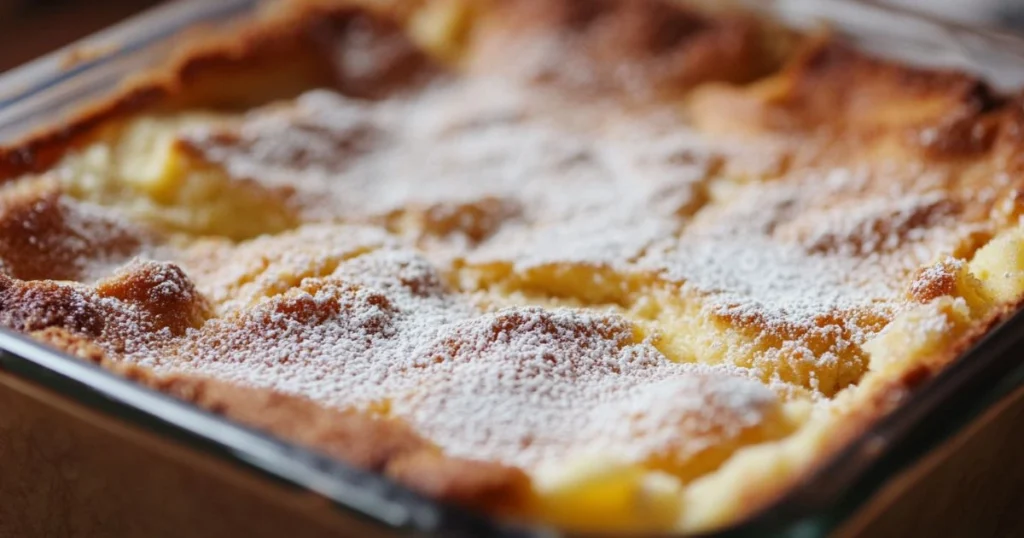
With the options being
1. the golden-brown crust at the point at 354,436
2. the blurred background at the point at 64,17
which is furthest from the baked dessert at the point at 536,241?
the blurred background at the point at 64,17

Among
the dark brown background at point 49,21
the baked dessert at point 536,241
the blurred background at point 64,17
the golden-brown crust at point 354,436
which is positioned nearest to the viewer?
the golden-brown crust at point 354,436

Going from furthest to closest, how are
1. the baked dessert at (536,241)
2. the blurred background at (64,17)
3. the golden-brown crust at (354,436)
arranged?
1. the blurred background at (64,17)
2. the baked dessert at (536,241)
3. the golden-brown crust at (354,436)

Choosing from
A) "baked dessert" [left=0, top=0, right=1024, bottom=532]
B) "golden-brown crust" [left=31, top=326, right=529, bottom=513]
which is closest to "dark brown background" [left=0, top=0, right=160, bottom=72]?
"baked dessert" [left=0, top=0, right=1024, bottom=532]

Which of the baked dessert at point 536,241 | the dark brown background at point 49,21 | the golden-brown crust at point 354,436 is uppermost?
the dark brown background at point 49,21

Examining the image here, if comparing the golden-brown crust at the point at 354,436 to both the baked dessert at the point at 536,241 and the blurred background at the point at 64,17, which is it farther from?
the blurred background at the point at 64,17

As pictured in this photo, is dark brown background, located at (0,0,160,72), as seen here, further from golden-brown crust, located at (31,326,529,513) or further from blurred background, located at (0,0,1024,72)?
golden-brown crust, located at (31,326,529,513)

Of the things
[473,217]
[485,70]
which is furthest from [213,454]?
[485,70]

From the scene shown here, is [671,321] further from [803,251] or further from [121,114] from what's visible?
[121,114]
